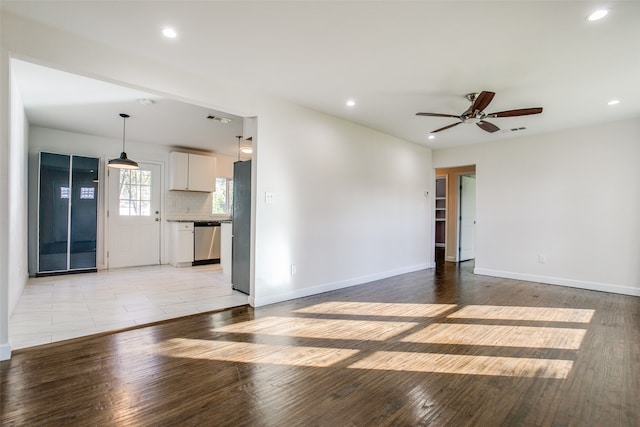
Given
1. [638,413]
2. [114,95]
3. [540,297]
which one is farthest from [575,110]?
[114,95]

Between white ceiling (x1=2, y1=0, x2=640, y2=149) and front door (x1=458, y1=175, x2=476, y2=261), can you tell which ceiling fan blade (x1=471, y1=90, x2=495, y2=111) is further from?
front door (x1=458, y1=175, x2=476, y2=261)

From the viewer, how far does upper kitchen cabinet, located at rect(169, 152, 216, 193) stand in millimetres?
6602

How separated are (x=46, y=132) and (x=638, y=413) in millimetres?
7948

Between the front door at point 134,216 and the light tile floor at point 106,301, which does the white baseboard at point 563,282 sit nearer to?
the light tile floor at point 106,301

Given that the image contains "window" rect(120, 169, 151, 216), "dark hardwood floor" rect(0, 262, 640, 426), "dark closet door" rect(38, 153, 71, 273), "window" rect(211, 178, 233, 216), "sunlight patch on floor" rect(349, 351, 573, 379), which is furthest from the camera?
"window" rect(211, 178, 233, 216)

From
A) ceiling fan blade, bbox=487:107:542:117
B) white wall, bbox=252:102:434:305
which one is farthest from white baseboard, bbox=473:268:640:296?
ceiling fan blade, bbox=487:107:542:117

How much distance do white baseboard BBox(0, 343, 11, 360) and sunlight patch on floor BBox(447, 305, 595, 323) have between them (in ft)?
13.0

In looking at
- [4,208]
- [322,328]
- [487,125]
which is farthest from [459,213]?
[4,208]

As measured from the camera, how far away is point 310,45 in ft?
8.68

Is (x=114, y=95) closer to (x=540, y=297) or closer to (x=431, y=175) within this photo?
(x=431, y=175)

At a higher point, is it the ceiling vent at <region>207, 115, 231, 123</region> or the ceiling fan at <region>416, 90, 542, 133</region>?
the ceiling vent at <region>207, 115, 231, 123</region>

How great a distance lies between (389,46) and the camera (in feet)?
8.67

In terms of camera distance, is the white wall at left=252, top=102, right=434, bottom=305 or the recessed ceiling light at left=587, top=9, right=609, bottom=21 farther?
the white wall at left=252, top=102, right=434, bottom=305

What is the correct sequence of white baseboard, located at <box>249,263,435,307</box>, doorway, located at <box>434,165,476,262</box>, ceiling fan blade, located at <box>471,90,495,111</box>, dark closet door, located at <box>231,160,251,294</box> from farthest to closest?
doorway, located at <box>434,165,476,262</box> → dark closet door, located at <box>231,160,251,294</box> → white baseboard, located at <box>249,263,435,307</box> → ceiling fan blade, located at <box>471,90,495,111</box>
